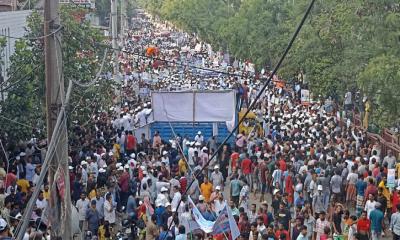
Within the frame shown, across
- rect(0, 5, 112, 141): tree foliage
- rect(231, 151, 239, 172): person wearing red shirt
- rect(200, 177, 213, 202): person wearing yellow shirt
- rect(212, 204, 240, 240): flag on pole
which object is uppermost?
rect(0, 5, 112, 141): tree foliage

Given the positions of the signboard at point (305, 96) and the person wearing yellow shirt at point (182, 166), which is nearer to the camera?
the person wearing yellow shirt at point (182, 166)

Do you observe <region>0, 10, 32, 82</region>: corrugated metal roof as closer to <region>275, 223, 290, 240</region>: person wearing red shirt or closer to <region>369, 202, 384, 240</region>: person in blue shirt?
<region>369, 202, 384, 240</region>: person in blue shirt

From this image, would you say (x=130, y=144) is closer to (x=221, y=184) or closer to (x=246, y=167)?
(x=246, y=167)

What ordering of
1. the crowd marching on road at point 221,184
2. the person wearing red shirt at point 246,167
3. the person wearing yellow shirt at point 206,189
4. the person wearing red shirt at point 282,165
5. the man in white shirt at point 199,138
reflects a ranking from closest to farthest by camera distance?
1. the crowd marching on road at point 221,184
2. the person wearing yellow shirt at point 206,189
3. the person wearing red shirt at point 282,165
4. the person wearing red shirt at point 246,167
5. the man in white shirt at point 199,138

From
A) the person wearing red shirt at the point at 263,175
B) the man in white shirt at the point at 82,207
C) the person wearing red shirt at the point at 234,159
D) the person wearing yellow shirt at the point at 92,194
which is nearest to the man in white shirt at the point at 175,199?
the person wearing yellow shirt at the point at 92,194

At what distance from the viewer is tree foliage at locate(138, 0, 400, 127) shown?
70.4ft

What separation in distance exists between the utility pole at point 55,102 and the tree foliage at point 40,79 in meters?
5.76

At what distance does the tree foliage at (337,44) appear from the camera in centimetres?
2147

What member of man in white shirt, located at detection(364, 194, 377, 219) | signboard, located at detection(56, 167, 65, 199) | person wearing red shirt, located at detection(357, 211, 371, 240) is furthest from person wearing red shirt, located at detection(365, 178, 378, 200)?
signboard, located at detection(56, 167, 65, 199)

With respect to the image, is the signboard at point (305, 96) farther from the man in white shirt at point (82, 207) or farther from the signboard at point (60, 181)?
the signboard at point (60, 181)

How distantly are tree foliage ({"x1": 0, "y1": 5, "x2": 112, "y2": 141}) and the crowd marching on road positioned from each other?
63 centimetres

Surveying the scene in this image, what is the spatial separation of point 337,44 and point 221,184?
1050cm

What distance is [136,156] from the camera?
21641 millimetres

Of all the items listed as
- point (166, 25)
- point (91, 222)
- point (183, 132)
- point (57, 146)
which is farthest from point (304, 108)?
point (166, 25)
